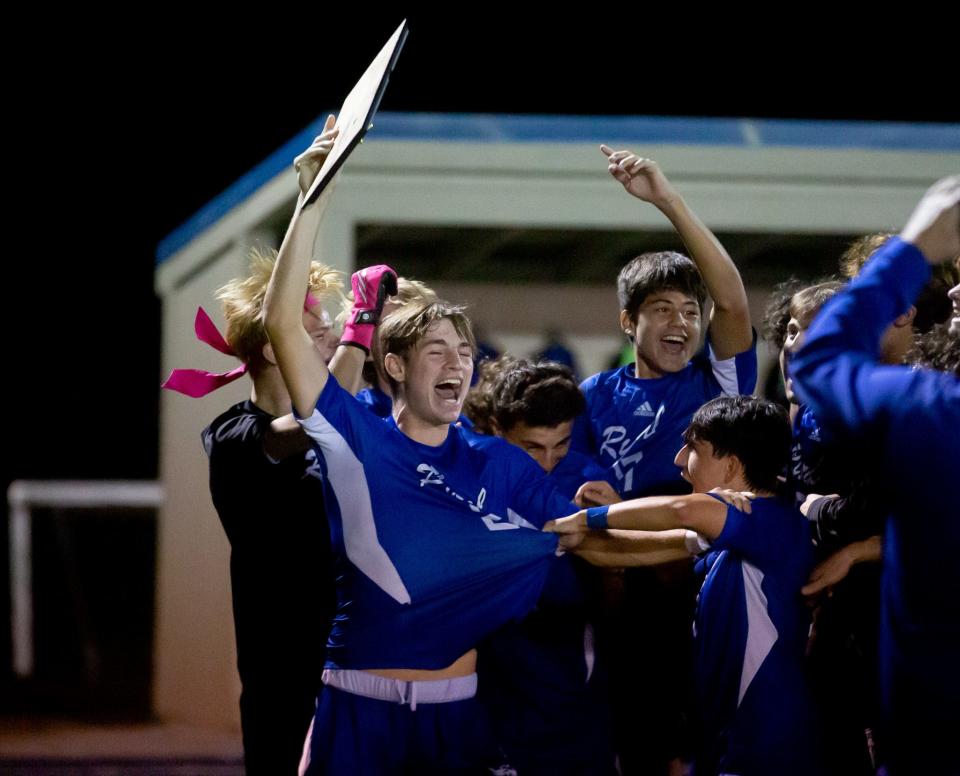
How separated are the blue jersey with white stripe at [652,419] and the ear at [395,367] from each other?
0.72m

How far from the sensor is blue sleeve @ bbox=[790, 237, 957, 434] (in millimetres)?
1615

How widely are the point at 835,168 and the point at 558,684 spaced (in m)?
3.11

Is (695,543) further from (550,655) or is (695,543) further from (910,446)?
(910,446)

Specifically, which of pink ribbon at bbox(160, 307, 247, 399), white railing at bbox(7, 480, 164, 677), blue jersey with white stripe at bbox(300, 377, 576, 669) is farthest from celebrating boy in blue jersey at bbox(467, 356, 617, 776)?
white railing at bbox(7, 480, 164, 677)

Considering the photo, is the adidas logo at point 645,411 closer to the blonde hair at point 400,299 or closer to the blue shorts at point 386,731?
the blonde hair at point 400,299

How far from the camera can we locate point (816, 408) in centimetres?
169

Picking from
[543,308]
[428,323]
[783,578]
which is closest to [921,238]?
[783,578]

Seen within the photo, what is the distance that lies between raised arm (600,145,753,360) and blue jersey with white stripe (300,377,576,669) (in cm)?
66

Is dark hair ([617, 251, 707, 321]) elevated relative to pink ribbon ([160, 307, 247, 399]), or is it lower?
elevated

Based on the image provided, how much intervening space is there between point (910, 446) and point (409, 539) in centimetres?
107

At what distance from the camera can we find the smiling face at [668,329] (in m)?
3.07

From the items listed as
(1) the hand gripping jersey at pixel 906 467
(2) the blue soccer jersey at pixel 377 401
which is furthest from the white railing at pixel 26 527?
(1) the hand gripping jersey at pixel 906 467

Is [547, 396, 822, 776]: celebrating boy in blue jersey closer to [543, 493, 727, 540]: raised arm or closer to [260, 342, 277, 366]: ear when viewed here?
[543, 493, 727, 540]: raised arm

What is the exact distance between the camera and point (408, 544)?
7.79 ft
